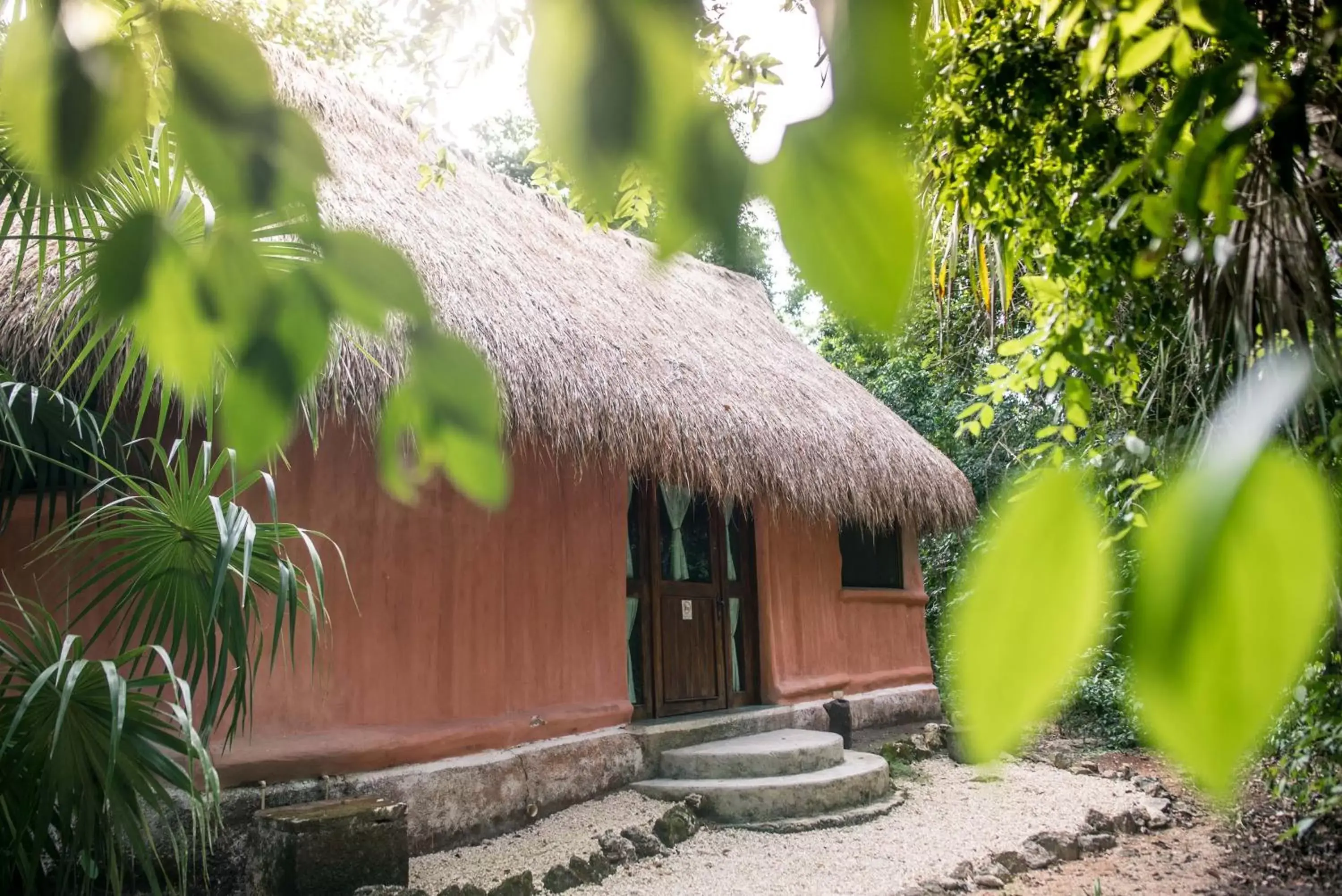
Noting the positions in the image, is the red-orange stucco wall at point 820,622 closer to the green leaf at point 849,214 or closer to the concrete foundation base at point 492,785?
the concrete foundation base at point 492,785

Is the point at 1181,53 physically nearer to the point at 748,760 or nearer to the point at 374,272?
the point at 374,272

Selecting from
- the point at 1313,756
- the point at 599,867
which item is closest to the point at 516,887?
the point at 599,867

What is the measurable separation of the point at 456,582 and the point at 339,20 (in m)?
8.04

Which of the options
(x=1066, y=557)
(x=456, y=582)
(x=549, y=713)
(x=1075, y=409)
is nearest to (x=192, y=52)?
(x=1066, y=557)

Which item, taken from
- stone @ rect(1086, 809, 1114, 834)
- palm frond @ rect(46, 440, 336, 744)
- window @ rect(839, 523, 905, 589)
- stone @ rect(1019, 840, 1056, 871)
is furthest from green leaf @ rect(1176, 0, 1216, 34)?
window @ rect(839, 523, 905, 589)

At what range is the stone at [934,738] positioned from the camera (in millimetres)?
6922

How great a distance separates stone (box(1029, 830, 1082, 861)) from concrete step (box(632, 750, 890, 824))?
95 cm

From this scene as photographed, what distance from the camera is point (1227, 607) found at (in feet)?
0.72

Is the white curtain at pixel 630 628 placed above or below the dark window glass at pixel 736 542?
below

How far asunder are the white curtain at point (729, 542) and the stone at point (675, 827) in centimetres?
209

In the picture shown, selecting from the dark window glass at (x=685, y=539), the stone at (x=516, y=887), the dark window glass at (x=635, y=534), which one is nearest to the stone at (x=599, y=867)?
the stone at (x=516, y=887)

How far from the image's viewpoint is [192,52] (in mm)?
515

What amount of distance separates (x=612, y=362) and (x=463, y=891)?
2481 mm

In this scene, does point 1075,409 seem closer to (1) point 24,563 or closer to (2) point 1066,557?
(2) point 1066,557
